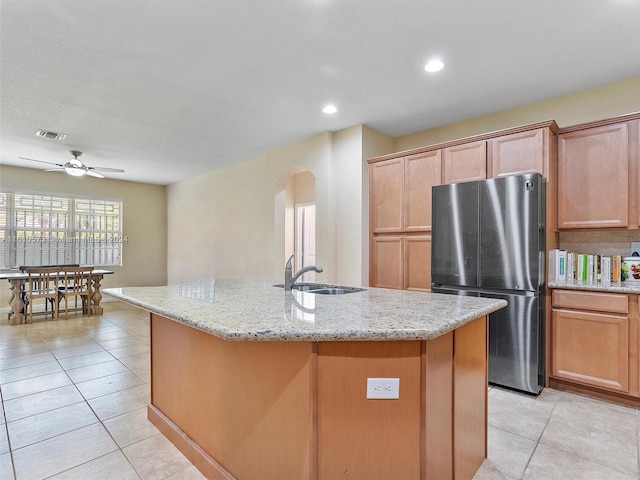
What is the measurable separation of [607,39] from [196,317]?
129 inches

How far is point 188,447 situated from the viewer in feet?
6.17

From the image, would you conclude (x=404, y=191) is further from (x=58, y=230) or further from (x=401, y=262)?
(x=58, y=230)

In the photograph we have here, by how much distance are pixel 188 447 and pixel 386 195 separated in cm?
294

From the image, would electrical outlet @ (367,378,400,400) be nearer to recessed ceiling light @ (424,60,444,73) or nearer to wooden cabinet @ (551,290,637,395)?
wooden cabinet @ (551,290,637,395)

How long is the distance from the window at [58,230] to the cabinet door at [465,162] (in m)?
6.89

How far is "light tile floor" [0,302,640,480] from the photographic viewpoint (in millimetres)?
1797

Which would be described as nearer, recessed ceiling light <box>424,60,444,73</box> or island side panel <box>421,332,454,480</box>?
island side panel <box>421,332,454,480</box>

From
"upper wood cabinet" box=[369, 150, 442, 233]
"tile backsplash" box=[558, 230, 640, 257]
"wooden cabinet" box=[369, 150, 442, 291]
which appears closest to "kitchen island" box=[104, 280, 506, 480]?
"wooden cabinet" box=[369, 150, 442, 291]

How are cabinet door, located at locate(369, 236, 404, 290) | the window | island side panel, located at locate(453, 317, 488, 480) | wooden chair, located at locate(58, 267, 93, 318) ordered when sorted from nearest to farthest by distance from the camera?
island side panel, located at locate(453, 317, 488, 480) < cabinet door, located at locate(369, 236, 404, 290) < wooden chair, located at locate(58, 267, 93, 318) < the window

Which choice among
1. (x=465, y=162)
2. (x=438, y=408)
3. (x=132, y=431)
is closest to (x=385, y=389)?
(x=438, y=408)

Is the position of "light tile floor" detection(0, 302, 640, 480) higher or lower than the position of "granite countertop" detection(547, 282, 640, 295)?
lower

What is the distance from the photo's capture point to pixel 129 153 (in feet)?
17.4

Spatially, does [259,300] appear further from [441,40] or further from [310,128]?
[310,128]

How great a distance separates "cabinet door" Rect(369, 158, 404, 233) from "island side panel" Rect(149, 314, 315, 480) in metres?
2.51
